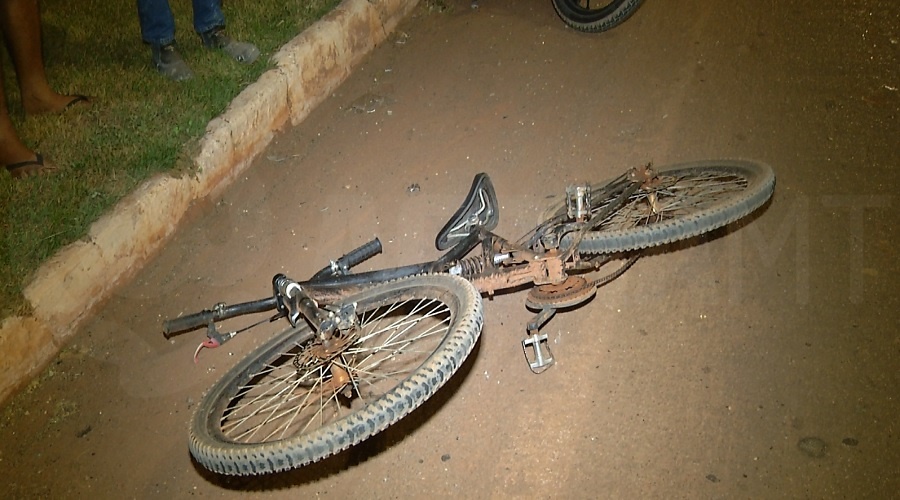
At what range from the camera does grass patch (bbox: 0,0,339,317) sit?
3785mm

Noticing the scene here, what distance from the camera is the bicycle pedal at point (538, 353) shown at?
3074mm

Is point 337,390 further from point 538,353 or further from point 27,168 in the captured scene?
point 27,168

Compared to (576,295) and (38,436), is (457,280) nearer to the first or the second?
(576,295)

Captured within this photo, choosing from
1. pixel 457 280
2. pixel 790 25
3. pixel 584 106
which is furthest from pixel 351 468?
pixel 790 25

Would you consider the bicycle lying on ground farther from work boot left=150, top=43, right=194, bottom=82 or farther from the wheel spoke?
work boot left=150, top=43, right=194, bottom=82

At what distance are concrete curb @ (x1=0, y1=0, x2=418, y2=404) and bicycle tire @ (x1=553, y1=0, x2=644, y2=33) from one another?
140cm

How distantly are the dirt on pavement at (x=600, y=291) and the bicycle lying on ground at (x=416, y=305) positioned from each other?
0.85ft

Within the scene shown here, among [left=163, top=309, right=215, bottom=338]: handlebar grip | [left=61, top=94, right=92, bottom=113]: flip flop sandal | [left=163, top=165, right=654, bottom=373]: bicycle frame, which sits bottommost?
[left=163, top=309, right=215, bottom=338]: handlebar grip

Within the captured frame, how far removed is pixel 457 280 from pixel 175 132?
267 cm

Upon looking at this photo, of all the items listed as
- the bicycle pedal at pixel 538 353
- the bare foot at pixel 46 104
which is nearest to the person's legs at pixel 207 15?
the bare foot at pixel 46 104

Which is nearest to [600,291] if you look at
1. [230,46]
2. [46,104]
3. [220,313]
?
[220,313]

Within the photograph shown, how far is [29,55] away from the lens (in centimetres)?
427

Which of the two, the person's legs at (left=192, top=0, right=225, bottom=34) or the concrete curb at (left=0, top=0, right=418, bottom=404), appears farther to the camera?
the person's legs at (left=192, top=0, right=225, bottom=34)

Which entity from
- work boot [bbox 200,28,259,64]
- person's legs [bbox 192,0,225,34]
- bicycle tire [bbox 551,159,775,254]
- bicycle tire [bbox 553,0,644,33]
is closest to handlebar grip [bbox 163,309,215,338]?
bicycle tire [bbox 551,159,775,254]
